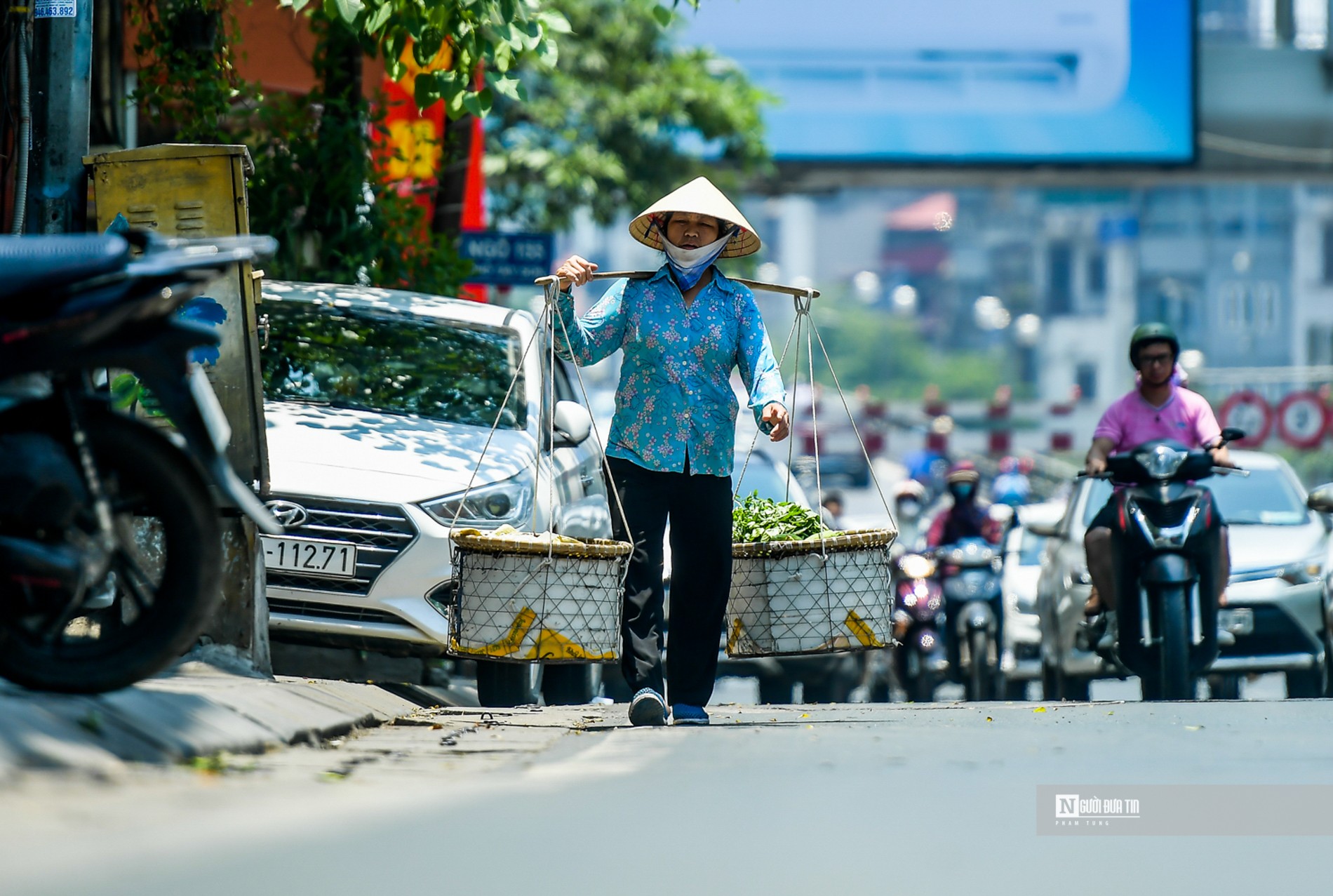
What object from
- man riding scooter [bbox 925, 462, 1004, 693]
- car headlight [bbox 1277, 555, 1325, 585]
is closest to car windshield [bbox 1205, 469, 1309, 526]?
car headlight [bbox 1277, 555, 1325, 585]

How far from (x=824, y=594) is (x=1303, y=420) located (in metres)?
25.8

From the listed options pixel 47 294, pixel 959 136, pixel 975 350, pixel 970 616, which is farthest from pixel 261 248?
pixel 975 350

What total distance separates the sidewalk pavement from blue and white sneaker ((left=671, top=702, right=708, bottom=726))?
1059 millimetres

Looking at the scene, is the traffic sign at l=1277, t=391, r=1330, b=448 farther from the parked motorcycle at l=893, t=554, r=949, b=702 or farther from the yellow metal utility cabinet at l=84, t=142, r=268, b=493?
the yellow metal utility cabinet at l=84, t=142, r=268, b=493

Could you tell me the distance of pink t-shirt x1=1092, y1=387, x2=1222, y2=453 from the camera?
28.1ft

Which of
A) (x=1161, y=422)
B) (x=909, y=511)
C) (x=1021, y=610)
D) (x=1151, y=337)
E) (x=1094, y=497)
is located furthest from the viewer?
(x=909, y=511)

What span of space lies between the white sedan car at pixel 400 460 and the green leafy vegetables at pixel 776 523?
757mm

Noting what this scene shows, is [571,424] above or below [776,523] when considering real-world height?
above

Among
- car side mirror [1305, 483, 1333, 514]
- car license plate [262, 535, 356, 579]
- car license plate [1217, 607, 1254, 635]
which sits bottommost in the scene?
car license plate [1217, 607, 1254, 635]

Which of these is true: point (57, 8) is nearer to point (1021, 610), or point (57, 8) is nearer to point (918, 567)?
point (918, 567)

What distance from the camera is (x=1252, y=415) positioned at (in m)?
30.8

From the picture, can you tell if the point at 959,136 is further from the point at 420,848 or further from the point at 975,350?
the point at 975,350

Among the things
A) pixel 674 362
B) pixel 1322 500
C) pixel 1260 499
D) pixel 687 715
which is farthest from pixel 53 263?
pixel 1260 499

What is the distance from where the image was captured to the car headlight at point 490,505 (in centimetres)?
756
